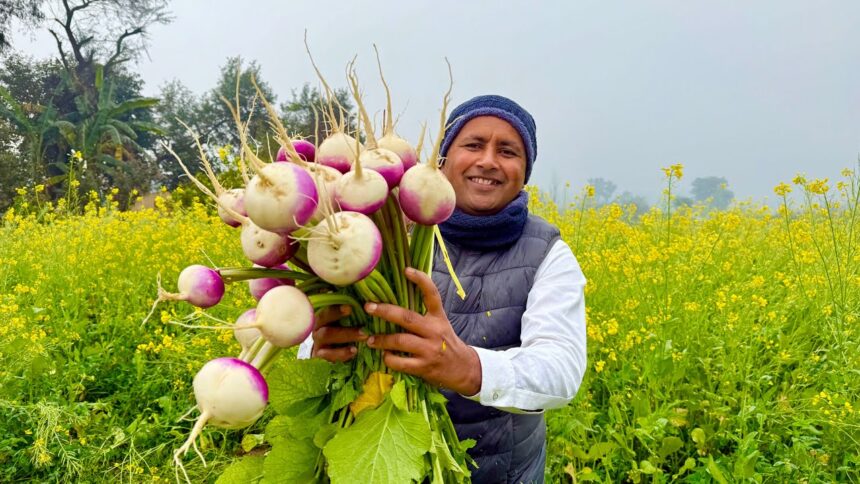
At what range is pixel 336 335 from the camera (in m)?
0.90

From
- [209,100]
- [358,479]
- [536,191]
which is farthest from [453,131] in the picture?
[209,100]

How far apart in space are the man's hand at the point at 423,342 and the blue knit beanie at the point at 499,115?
2.04 feet

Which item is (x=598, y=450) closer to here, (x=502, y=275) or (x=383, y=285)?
(x=502, y=275)

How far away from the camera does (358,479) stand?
796 millimetres

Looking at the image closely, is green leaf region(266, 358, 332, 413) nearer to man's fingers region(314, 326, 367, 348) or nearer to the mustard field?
man's fingers region(314, 326, 367, 348)

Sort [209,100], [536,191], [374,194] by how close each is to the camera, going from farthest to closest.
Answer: [209,100]
[536,191]
[374,194]

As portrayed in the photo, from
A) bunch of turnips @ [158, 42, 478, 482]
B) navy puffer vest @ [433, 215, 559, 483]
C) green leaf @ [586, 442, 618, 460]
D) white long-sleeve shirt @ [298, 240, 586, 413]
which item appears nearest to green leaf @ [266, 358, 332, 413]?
bunch of turnips @ [158, 42, 478, 482]

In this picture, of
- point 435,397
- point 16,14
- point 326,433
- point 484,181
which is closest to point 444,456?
point 435,397

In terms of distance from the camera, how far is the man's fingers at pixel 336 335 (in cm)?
89

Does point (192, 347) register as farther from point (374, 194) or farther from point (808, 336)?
point (808, 336)

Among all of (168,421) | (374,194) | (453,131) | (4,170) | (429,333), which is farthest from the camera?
(4,170)

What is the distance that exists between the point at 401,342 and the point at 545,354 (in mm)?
362

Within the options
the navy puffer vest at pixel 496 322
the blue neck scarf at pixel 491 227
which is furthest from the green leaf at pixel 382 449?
the blue neck scarf at pixel 491 227

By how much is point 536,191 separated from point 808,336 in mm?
2011
